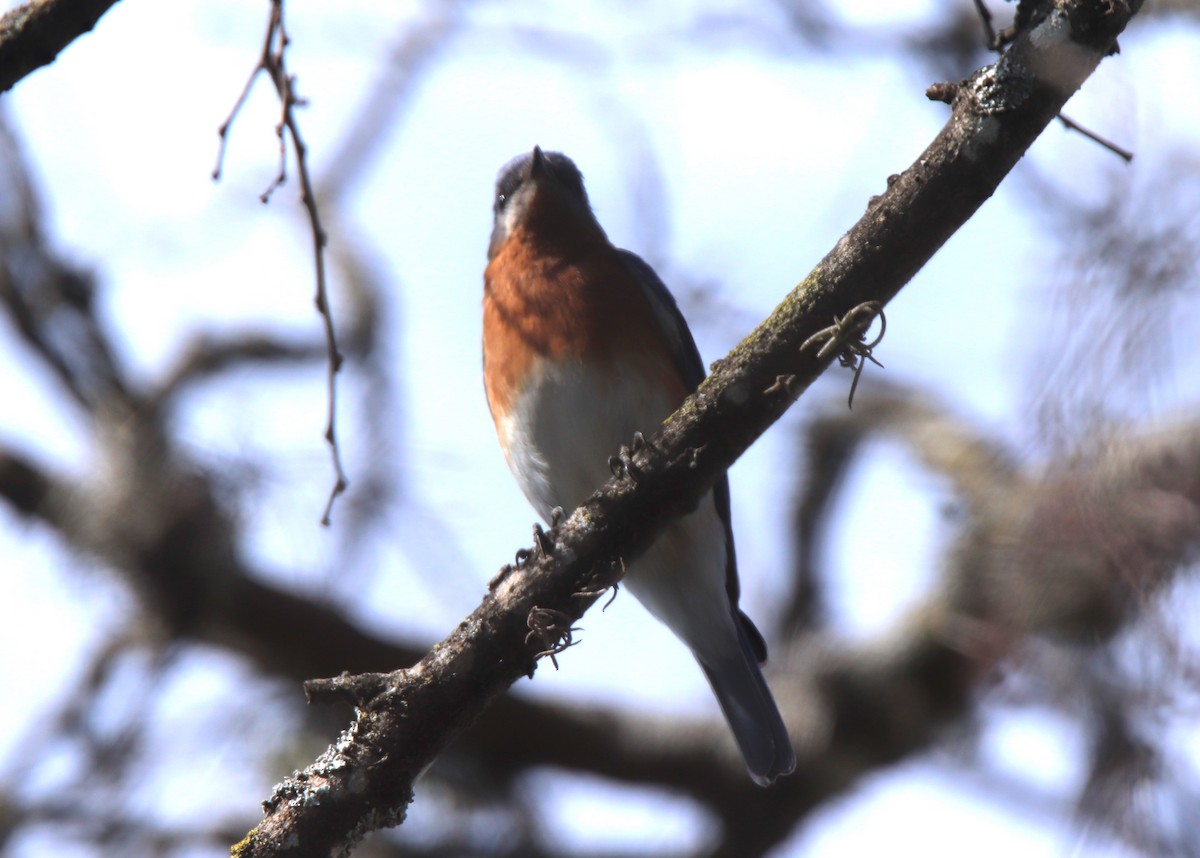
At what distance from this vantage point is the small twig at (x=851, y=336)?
275cm

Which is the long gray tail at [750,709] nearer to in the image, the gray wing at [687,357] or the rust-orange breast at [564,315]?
the gray wing at [687,357]

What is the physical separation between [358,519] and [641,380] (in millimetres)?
3351

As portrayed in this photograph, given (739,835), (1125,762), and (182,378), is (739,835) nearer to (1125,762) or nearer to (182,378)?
(1125,762)

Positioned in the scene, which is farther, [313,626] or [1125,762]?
[313,626]

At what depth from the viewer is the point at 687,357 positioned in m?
4.75

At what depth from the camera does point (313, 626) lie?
272 inches

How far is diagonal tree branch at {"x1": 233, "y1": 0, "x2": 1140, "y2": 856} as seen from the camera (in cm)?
266

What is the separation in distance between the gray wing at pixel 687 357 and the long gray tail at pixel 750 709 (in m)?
0.05

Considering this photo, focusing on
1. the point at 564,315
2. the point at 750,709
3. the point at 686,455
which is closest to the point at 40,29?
the point at 686,455

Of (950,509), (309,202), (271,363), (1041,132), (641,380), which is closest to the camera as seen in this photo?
(1041,132)

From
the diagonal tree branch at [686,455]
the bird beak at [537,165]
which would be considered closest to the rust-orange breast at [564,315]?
the bird beak at [537,165]

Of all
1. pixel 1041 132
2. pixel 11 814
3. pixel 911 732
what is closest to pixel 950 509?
pixel 911 732

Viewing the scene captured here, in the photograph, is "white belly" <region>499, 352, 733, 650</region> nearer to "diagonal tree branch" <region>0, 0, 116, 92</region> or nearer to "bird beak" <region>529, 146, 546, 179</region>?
"bird beak" <region>529, 146, 546, 179</region>

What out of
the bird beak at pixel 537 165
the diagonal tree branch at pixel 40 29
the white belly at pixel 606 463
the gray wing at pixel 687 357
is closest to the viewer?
the diagonal tree branch at pixel 40 29
